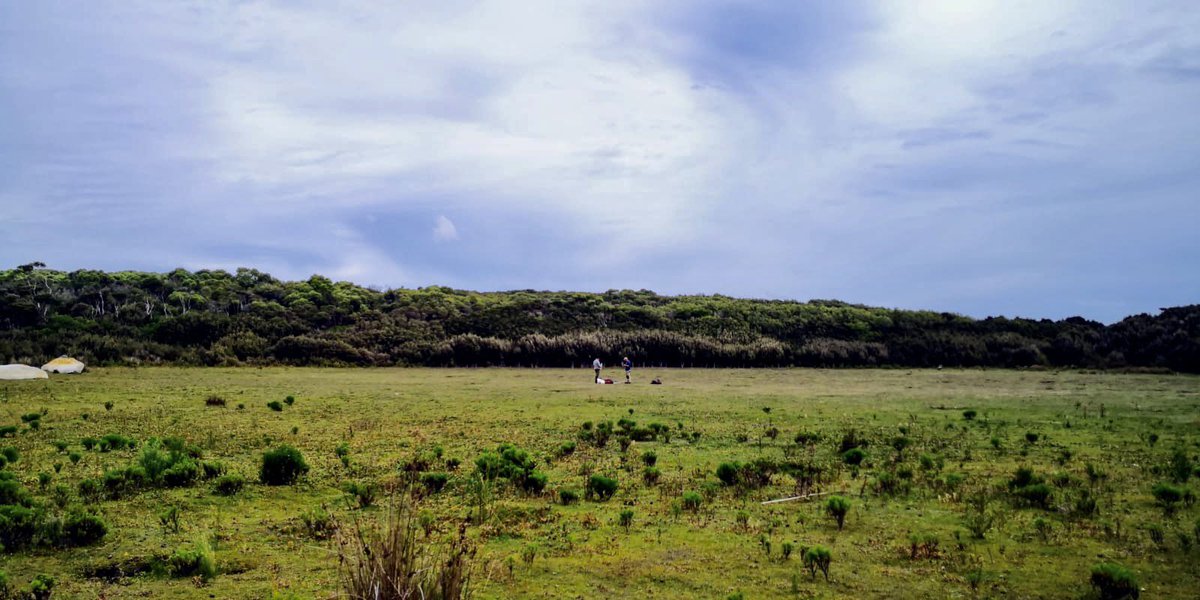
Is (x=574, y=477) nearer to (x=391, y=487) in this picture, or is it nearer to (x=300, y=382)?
(x=391, y=487)

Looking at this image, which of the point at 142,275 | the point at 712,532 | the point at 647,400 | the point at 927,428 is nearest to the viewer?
the point at 712,532

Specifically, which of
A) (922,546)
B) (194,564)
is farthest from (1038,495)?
(194,564)

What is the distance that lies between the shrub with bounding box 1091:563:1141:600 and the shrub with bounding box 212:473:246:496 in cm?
1330

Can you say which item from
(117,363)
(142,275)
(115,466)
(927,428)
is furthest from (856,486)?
(142,275)

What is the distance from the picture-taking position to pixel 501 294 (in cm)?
10306

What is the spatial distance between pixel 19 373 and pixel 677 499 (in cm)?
4147

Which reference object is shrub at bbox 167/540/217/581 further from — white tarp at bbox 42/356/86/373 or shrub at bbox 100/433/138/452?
white tarp at bbox 42/356/86/373

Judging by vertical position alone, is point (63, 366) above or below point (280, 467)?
above

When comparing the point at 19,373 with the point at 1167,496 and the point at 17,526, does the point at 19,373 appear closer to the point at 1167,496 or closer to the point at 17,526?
the point at 17,526

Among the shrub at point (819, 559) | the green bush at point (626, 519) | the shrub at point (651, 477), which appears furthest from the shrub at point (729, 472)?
the shrub at point (819, 559)

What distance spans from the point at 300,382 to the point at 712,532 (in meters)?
36.6

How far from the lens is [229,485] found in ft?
46.0

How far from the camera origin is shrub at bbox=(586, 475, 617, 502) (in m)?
13.5

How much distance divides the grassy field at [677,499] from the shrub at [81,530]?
0.17 m
